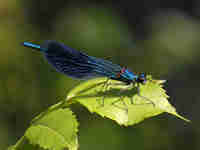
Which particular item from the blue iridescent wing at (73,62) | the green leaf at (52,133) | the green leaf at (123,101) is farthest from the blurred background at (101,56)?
the green leaf at (52,133)

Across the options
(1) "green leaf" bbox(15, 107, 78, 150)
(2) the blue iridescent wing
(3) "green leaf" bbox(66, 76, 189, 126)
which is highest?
(2) the blue iridescent wing

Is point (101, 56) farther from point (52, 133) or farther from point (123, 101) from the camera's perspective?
point (52, 133)

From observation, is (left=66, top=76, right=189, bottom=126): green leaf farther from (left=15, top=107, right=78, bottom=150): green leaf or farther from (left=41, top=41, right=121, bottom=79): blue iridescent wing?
(left=41, top=41, right=121, bottom=79): blue iridescent wing

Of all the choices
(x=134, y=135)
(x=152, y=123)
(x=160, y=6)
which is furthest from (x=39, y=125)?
(x=160, y=6)

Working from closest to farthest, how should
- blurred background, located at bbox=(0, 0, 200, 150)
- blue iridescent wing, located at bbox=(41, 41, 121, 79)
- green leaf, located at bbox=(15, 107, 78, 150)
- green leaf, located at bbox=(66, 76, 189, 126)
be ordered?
green leaf, located at bbox=(15, 107, 78, 150) < green leaf, located at bbox=(66, 76, 189, 126) < blue iridescent wing, located at bbox=(41, 41, 121, 79) < blurred background, located at bbox=(0, 0, 200, 150)

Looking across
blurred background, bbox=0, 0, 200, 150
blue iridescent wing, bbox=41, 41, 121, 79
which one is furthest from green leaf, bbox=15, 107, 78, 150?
blurred background, bbox=0, 0, 200, 150

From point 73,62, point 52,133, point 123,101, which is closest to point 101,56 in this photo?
point 73,62
